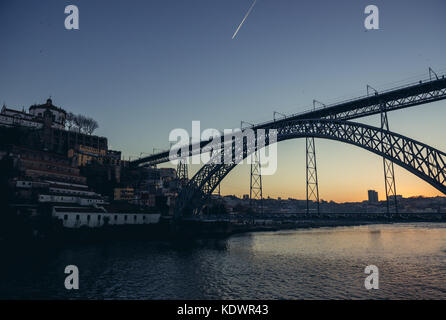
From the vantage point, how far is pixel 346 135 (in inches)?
1378

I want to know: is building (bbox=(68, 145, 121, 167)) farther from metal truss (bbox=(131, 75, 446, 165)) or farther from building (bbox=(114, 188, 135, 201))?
metal truss (bbox=(131, 75, 446, 165))

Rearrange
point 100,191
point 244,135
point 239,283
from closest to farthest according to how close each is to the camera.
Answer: point 239,283 < point 244,135 < point 100,191

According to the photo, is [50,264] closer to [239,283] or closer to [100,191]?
[239,283]

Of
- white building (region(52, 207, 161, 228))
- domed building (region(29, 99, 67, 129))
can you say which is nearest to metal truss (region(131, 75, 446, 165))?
white building (region(52, 207, 161, 228))

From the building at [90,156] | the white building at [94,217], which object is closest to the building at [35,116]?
the building at [90,156]

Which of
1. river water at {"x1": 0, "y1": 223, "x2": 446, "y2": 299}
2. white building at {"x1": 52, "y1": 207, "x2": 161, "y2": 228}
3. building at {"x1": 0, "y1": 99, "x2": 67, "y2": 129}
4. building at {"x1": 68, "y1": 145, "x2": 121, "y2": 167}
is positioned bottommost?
river water at {"x1": 0, "y1": 223, "x2": 446, "y2": 299}

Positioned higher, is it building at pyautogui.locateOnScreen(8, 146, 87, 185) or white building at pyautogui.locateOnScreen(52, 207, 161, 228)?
building at pyautogui.locateOnScreen(8, 146, 87, 185)

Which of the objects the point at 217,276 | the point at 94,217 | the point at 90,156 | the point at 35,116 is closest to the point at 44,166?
the point at 90,156

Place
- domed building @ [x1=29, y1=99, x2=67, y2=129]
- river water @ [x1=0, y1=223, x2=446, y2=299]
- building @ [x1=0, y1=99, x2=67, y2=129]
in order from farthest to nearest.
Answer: domed building @ [x1=29, y1=99, x2=67, y2=129] < building @ [x1=0, y1=99, x2=67, y2=129] < river water @ [x1=0, y1=223, x2=446, y2=299]

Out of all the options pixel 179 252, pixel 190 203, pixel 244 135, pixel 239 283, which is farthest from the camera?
pixel 190 203

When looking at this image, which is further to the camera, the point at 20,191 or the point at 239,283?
the point at 20,191

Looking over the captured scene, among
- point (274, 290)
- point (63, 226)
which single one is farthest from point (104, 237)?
point (274, 290)

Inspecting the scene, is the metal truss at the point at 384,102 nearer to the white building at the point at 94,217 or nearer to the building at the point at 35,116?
the white building at the point at 94,217

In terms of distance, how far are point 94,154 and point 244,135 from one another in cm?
4550
